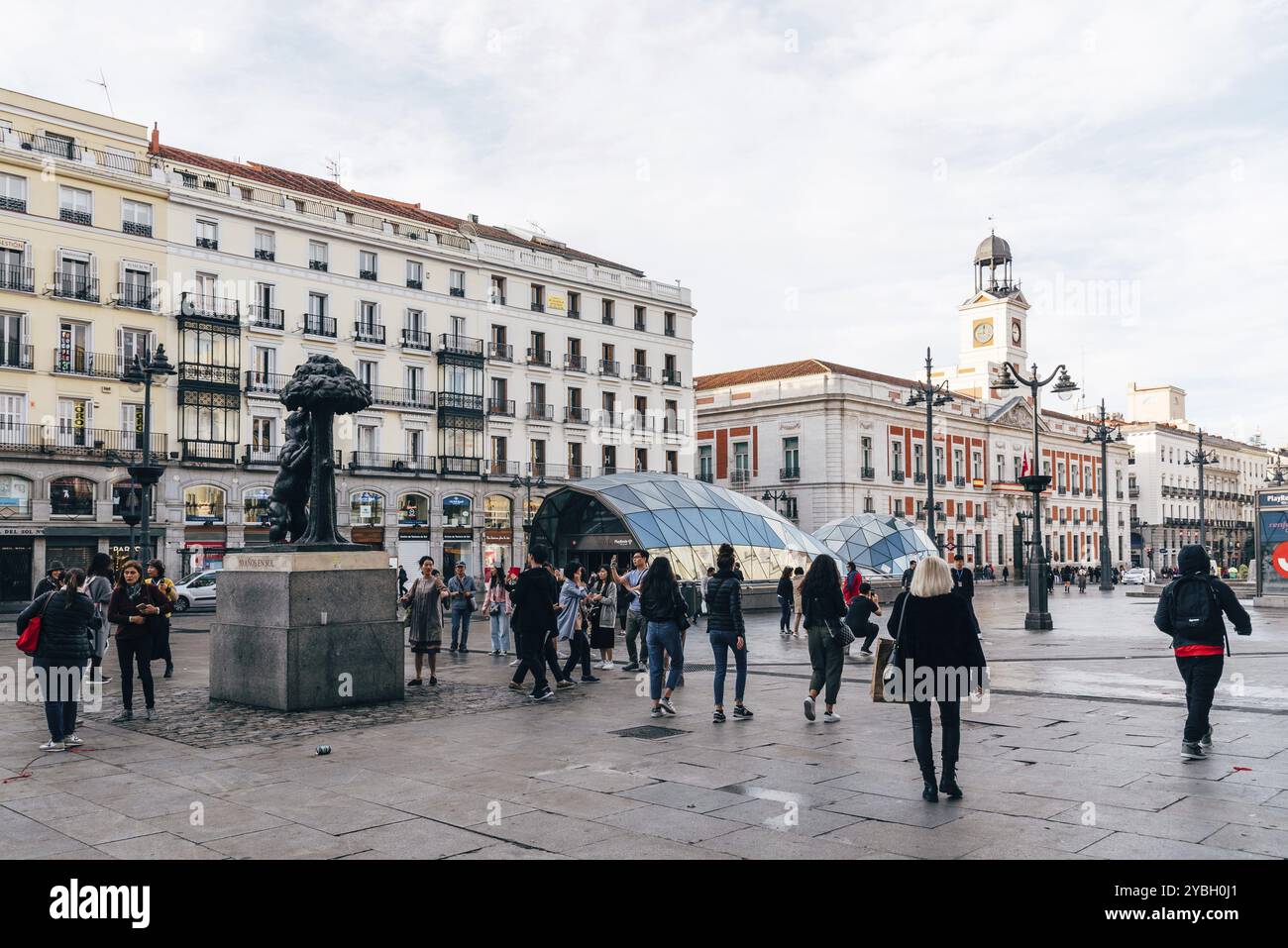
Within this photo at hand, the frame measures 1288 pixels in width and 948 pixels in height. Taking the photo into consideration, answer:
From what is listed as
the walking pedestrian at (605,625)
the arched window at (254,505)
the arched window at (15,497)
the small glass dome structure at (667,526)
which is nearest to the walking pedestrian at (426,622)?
the walking pedestrian at (605,625)

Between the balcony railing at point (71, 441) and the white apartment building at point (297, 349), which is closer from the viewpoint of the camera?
the balcony railing at point (71, 441)

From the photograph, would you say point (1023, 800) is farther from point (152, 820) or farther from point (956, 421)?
point (956, 421)

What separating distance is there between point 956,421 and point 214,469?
51.2m

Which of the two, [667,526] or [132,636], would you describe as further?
[667,526]

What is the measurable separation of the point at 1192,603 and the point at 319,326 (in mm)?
45162

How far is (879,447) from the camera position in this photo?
67625 millimetres

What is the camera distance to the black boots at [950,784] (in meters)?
7.04

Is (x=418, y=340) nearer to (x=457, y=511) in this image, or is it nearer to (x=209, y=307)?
(x=457, y=511)

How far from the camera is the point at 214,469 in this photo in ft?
142

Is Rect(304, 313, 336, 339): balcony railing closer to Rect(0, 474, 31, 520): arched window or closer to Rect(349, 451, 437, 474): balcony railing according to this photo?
Rect(349, 451, 437, 474): balcony railing

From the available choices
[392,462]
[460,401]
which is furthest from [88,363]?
[460,401]

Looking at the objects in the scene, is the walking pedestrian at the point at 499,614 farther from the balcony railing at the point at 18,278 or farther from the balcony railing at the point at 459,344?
the balcony railing at the point at 459,344

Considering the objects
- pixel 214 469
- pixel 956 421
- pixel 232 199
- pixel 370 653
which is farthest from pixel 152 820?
pixel 956 421

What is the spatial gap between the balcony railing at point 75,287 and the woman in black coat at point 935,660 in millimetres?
42251
